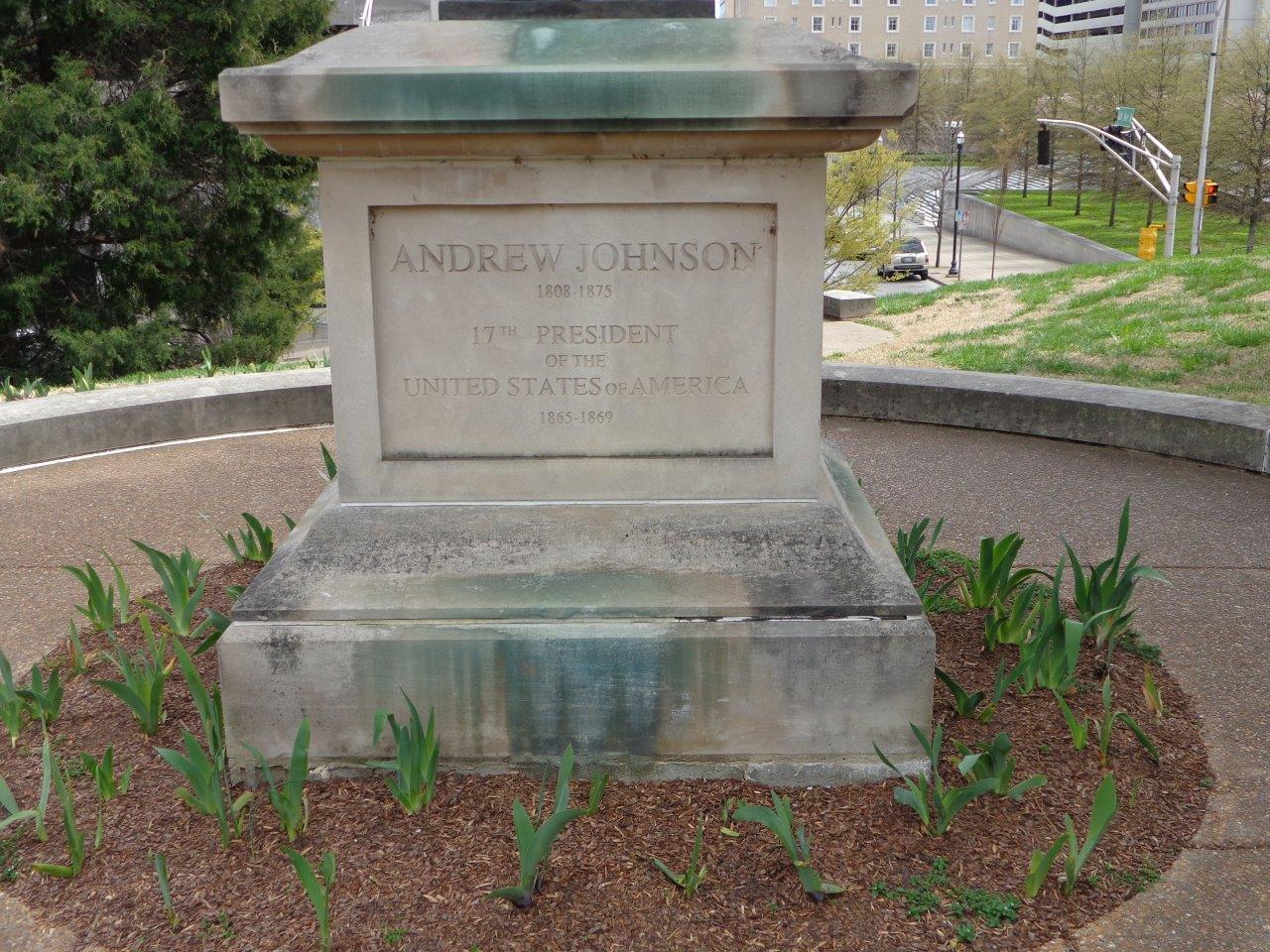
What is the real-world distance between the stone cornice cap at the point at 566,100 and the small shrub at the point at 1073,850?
1722 millimetres

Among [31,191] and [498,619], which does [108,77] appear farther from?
[498,619]

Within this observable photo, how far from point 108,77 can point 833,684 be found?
14.2 meters

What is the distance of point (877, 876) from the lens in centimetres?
278

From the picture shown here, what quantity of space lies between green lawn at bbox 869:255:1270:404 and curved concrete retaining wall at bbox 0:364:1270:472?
1241mm

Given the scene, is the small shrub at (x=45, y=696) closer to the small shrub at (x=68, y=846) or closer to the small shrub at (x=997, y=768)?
the small shrub at (x=68, y=846)

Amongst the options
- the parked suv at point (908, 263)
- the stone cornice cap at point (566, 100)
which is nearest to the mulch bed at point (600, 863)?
the stone cornice cap at point (566, 100)

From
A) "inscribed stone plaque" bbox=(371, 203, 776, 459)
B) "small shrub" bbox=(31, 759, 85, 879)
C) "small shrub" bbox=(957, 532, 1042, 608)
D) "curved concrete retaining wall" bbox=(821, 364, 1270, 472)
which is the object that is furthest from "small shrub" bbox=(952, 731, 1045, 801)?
"curved concrete retaining wall" bbox=(821, 364, 1270, 472)

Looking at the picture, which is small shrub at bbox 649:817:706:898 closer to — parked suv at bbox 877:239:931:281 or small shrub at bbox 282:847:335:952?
small shrub at bbox 282:847:335:952

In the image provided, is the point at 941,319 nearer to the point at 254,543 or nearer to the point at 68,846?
the point at 254,543

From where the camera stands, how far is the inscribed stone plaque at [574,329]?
11.0ft

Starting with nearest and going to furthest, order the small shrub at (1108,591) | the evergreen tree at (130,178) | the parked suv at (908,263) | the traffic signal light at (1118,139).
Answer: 1. the small shrub at (1108,591)
2. the evergreen tree at (130,178)
3. the traffic signal light at (1118,139)
4. the parked suv at (908,263)

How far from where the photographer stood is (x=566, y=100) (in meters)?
2.99

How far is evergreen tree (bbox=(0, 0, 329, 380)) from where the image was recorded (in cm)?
1305

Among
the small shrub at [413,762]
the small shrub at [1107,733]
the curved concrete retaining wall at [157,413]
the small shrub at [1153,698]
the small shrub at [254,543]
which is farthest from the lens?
the curved concrete retaining wall at [157,413]
